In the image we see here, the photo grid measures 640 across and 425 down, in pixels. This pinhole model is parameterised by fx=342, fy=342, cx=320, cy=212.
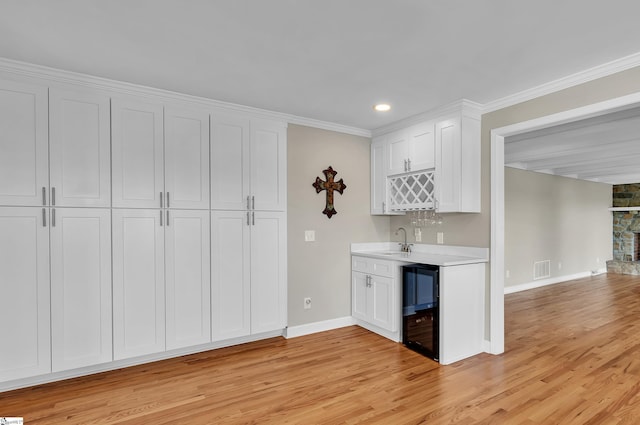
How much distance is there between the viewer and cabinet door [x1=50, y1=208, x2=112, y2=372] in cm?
274

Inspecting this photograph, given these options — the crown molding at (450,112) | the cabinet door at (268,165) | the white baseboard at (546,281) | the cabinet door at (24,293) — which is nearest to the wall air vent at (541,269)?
the white baseboard at (546,281)

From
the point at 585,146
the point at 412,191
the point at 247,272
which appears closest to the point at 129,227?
the point at 247,272

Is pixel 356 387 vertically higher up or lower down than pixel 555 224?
lower down

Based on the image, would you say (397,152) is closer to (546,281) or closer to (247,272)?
(247,272)

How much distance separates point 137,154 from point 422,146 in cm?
290

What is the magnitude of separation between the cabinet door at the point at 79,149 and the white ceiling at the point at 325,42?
11.2 inches

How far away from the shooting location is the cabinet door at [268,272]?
12.0 feet

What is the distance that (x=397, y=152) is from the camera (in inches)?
163

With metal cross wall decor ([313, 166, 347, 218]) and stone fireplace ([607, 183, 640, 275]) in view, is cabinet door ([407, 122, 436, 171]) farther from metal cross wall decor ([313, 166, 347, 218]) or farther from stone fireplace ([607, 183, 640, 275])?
stone fireplace ([607, 183, 640, 275])

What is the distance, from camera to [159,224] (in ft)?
10.4

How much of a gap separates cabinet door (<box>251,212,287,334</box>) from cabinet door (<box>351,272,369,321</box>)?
930mm

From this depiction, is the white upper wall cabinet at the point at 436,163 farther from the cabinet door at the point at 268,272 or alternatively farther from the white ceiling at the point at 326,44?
the cabinet door at the point at 268,272

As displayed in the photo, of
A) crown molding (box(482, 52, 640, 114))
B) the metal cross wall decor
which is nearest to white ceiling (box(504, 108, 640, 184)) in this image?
crown molding (box(482, 52, 640, 114))

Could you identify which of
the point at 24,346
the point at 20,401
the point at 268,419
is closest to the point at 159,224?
the point at 24,346
